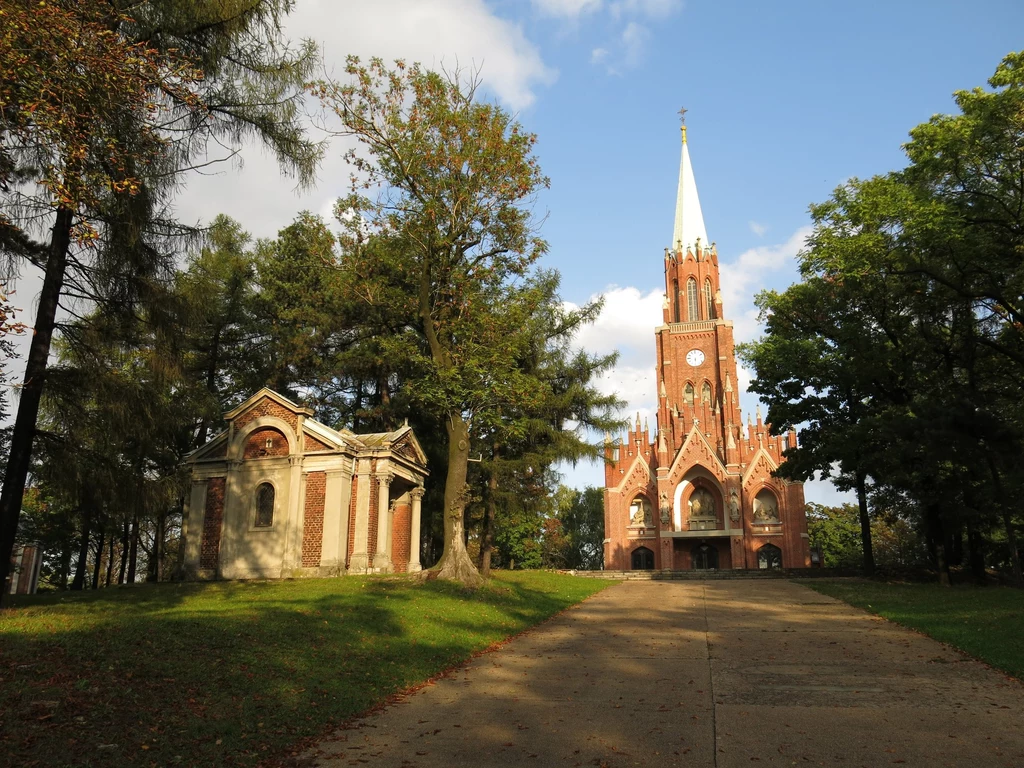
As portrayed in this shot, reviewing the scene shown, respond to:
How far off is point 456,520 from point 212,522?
32.1ft

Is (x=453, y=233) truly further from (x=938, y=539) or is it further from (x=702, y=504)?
(x=702, y=504)

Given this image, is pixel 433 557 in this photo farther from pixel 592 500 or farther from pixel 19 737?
pixel 592 500

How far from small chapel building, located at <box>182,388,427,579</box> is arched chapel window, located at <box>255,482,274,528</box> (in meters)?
0.03

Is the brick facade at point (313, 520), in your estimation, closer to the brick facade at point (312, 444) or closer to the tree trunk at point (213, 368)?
the brick facade at point (312, 444)

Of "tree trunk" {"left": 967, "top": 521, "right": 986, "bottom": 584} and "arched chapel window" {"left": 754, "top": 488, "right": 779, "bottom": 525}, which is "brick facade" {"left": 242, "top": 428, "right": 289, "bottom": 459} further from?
"arched chapel window" {"left": 754, "top": 488, "right": 779, "bottom": 525}

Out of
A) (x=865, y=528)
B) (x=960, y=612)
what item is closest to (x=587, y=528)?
(x=865, y=528)

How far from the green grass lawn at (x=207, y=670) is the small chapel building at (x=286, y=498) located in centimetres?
813

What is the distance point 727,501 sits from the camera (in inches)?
2015

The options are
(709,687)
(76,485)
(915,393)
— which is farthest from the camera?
(915,393)

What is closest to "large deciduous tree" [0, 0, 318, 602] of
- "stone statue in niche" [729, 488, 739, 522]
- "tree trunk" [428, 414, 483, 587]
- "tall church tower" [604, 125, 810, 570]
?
"tree trunk" [428, 414, 483, 587]

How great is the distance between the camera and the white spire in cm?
6531

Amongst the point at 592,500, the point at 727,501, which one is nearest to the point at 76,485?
the point at 727,501

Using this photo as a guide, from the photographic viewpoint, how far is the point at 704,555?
2053 inches

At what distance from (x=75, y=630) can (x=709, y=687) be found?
7192 mm
